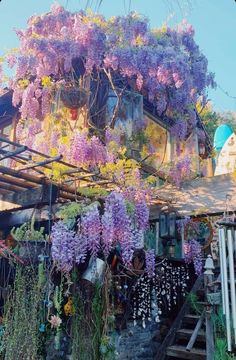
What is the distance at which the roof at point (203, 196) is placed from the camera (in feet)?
19.4

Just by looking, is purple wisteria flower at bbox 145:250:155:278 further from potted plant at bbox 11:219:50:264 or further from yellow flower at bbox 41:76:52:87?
yellow flower at bbox 41:76:52:87

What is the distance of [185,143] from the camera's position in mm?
10078

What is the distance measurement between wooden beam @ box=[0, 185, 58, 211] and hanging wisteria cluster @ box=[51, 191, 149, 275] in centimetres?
53

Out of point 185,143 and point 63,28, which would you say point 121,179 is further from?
point 185,143

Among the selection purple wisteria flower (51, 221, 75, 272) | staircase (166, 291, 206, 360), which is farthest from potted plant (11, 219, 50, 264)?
staircase (166, 291, 206, 360)

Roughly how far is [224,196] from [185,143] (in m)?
4.24

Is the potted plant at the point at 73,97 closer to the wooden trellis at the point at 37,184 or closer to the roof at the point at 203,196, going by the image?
the wooden trellis at the point at 37,184

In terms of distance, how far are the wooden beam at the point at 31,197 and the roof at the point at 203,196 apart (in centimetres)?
199

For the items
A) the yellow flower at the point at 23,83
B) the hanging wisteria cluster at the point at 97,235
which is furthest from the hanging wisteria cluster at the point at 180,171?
the yellow flower at the point at 23,83

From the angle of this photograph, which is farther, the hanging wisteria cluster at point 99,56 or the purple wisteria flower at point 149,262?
the hanging wisteria cluster at point 99,56

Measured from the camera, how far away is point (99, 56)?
7637mm

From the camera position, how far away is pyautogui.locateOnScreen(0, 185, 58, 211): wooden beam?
5.67 meters

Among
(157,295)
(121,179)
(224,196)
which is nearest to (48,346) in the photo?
(157,295)

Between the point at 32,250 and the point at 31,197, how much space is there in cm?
91
